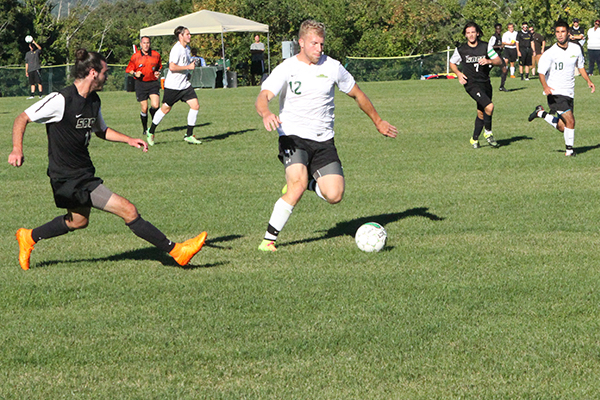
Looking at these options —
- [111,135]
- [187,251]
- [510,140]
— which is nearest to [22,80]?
[510,140]

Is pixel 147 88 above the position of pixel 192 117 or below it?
above

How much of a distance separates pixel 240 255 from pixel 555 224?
12.2 ft

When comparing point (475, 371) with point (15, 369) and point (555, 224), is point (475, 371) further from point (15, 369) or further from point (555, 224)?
point (555, 224)

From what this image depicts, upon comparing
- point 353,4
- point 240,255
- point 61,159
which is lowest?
point 240,255

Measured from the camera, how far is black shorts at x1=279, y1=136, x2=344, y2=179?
778 cm

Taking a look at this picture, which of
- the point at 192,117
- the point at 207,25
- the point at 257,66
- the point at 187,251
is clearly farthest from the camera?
the point at 257,66

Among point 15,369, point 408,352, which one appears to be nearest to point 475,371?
point 408,352

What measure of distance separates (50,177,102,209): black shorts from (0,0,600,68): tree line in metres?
44.0

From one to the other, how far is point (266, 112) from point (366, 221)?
256 centimetres

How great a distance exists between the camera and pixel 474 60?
1452 cm

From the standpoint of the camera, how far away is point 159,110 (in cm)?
1678

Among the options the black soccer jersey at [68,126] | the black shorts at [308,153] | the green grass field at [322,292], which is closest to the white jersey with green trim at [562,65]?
the green grass field at [322,292]

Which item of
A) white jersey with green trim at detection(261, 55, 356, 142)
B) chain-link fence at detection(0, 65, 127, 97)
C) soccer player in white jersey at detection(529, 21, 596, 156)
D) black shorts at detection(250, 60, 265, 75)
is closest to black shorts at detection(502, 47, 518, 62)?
black shorts at detection(250, 60, 265, 75)

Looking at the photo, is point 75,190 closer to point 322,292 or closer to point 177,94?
point 322,292
